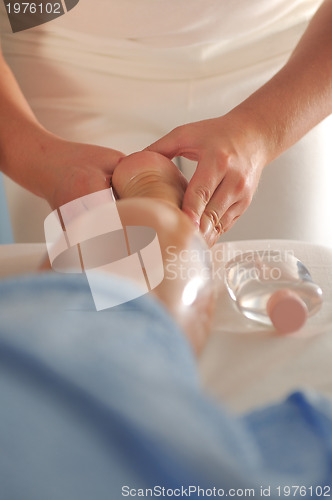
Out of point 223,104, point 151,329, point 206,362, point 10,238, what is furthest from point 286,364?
point 10,238

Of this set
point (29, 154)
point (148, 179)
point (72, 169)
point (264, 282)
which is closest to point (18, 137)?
point (29, 154)

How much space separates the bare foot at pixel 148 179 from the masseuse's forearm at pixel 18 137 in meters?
0.18

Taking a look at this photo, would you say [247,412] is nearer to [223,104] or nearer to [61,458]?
[61,458]

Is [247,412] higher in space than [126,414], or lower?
lower

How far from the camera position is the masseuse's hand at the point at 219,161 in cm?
57

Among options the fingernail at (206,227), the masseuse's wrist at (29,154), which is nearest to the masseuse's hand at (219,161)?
the fingernail at (206,227)

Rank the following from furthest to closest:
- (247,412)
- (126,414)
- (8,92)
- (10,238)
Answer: (10,238) < (8,92) < (247,412) < (126,414)

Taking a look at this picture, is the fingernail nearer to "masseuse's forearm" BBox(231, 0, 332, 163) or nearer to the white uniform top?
"masseuse's forearm" BBox(231, 0, 332, 163)

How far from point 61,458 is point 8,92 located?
2.17 ft

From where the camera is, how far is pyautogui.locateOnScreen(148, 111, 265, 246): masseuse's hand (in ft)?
1.87

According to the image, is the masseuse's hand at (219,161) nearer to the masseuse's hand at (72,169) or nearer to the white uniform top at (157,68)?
the masseuse's hand at (72,169)

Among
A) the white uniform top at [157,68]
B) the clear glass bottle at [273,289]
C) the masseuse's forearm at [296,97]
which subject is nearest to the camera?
the clear glass bottle at [273,289]

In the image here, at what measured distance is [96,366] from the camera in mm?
223

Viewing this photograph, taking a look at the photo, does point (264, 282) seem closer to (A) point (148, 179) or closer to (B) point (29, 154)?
(A) point (148, 179)
